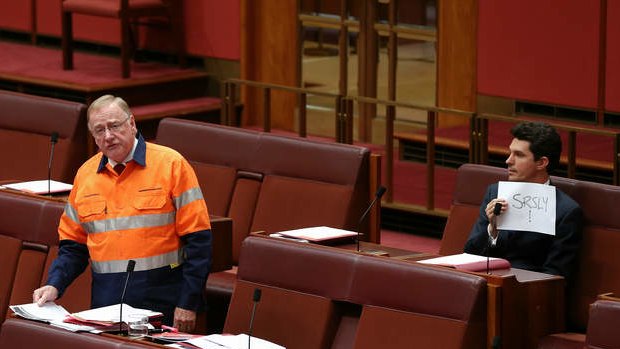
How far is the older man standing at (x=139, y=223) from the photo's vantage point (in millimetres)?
4297

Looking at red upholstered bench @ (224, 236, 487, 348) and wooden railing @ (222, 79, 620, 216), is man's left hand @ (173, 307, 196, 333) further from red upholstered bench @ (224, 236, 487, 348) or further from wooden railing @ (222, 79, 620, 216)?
wooden railing @ (222, 79, 620, 216)

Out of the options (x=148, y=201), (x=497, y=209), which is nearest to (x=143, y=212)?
(x=148, y=201)

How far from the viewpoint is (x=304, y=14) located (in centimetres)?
852

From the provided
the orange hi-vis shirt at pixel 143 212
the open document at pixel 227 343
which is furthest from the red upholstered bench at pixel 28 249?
the open document at pixel 227 343

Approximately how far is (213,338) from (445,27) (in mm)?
4219

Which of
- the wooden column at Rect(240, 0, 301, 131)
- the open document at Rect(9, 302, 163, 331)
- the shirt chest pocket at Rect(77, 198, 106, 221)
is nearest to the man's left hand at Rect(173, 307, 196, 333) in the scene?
the open document at Rect(9, 302, 163, 331)

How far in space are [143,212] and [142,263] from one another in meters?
0.16

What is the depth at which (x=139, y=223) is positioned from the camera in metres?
4.34

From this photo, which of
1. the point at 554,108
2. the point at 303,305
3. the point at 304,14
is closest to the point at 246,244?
the point at 303,305

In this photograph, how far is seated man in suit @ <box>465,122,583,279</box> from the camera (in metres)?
4.67

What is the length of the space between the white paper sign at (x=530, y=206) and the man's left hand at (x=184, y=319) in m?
1.01

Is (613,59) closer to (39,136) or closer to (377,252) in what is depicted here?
(39,136)

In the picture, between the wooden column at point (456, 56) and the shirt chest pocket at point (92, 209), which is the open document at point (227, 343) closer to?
the shirt chest pocket at point (92, 209)

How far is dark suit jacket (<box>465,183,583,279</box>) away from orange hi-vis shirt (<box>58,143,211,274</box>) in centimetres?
95
